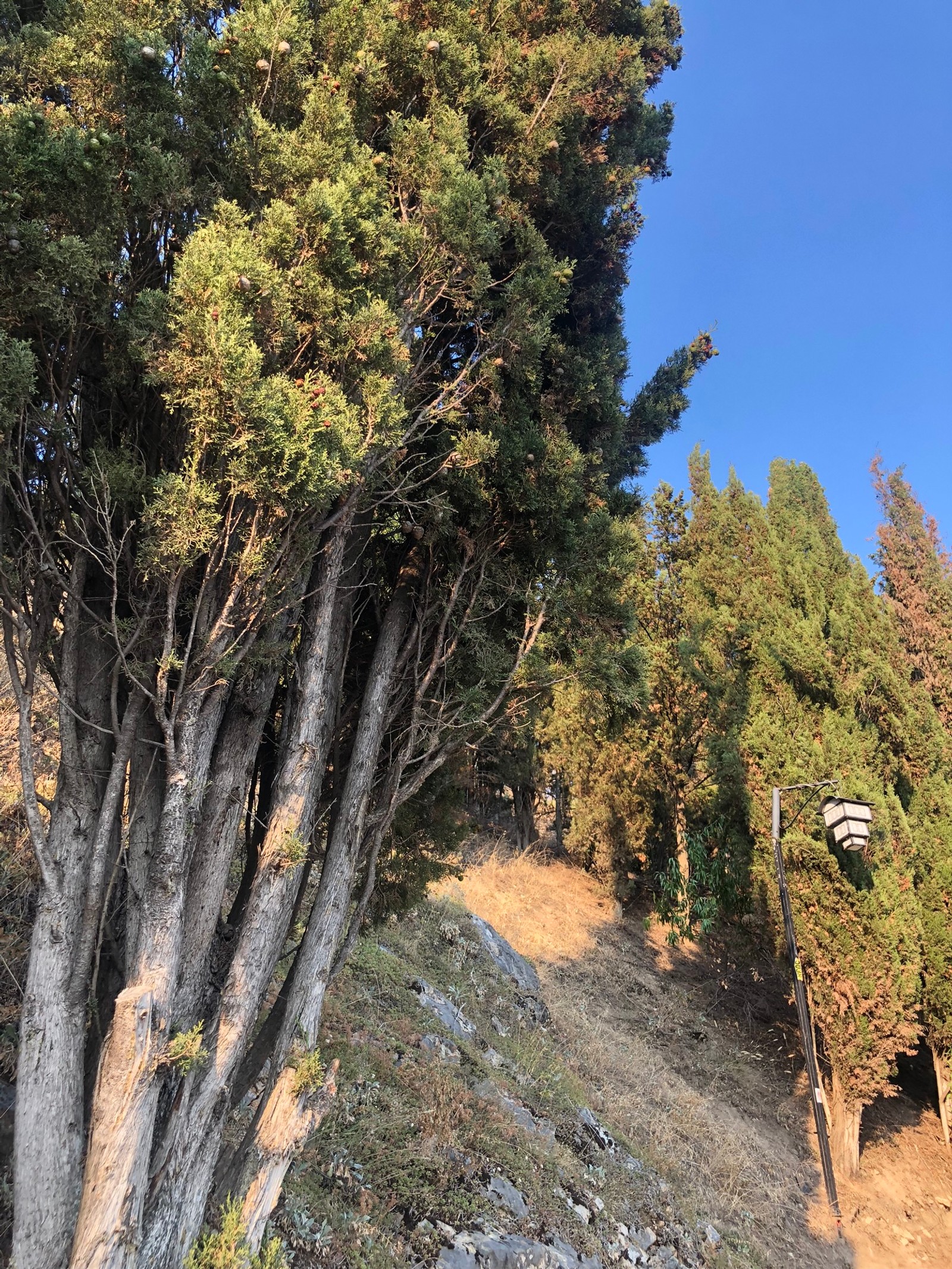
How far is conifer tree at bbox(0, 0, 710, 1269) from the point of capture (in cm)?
280

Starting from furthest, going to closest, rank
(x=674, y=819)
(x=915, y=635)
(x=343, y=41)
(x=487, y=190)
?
(x=915, y=635) → (x=674, y=819) → (x=487, y=190) → (x=343, y=41)

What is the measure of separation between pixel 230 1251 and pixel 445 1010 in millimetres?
4890

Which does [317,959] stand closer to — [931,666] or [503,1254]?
[503,1254]

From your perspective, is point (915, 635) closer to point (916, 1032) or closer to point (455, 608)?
point (916, 1032)

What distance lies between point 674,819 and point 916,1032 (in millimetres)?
5811

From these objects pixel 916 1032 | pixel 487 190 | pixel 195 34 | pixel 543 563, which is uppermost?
pixel 487 190

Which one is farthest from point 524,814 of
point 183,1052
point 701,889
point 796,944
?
point 183,1052

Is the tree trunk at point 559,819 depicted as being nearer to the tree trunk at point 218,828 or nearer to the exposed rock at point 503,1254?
the exposed rock at point 503,1254

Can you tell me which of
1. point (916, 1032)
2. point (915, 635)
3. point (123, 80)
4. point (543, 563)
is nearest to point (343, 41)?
point (123, 80)

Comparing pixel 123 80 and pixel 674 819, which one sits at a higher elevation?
pixel 123 80

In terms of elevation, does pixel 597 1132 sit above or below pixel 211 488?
below

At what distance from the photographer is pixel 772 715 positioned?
10547 millimetres

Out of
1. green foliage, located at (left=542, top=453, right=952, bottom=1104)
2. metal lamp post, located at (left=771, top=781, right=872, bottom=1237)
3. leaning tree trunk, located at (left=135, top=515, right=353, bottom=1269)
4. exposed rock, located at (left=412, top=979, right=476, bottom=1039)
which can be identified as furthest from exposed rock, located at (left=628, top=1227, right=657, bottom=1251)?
green foliage, located at (left=542, top=453, right=952, bottom=1104)

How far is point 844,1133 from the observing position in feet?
28.1
